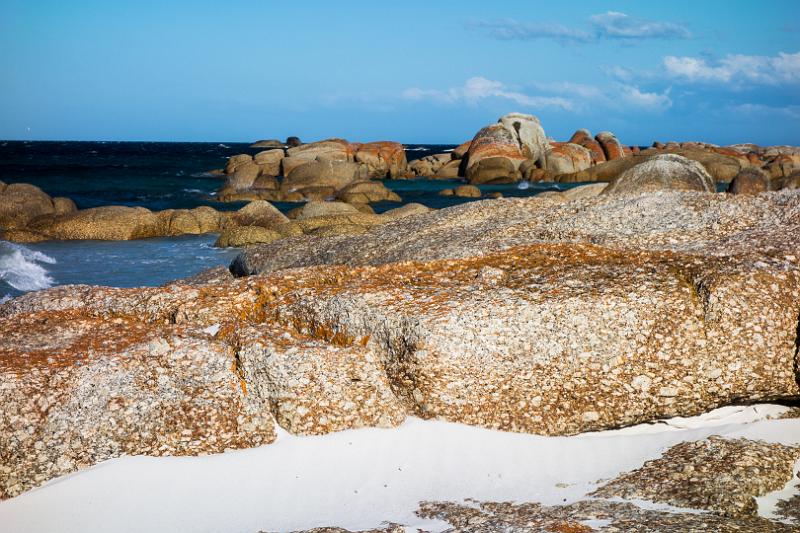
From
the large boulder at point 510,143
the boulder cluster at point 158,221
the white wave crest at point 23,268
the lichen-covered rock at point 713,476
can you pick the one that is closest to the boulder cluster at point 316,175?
the large boulder at point 510,143

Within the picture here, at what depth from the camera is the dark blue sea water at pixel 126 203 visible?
29.1 metres

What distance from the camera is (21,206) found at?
40.7 m

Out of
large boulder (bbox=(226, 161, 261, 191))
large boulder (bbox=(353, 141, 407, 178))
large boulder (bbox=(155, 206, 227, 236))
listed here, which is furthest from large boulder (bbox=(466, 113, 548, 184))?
large boulder (bbox=(155, 206, 227, 236))

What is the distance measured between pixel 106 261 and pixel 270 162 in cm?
4076

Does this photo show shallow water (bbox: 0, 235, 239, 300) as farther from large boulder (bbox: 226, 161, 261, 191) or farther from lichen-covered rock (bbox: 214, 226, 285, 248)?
large boulder (bbox: 226, 161, 261, 191)

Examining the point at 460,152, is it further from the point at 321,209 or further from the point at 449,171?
the point at 321,209

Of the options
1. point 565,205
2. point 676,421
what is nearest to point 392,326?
point 676,421

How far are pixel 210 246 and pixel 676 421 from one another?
28935 millimetres

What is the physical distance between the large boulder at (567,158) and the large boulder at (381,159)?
16.7m

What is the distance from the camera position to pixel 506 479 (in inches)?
354

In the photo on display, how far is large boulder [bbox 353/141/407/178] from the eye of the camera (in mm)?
81500

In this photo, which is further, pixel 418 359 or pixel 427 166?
pixel 427 166

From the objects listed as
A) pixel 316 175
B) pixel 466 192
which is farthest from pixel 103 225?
pixel 466 192

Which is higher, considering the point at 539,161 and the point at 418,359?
the point at 539,161
